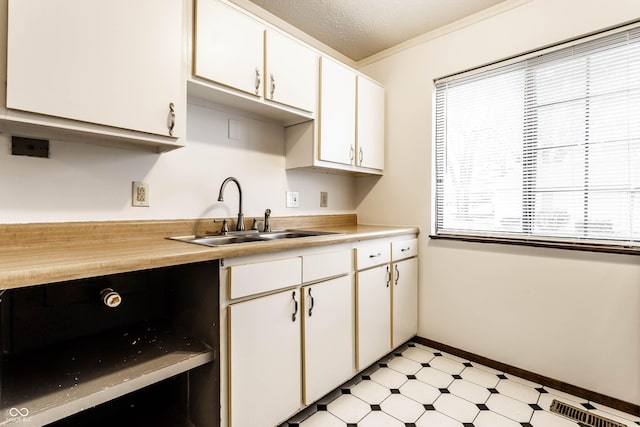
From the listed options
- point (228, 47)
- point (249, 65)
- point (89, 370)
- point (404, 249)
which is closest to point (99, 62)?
point (228, 47)

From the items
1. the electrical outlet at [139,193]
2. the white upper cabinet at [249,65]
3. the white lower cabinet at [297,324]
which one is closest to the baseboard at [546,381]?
the white lower cabinet at [297,324]

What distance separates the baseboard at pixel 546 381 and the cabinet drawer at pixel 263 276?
148 centimetres

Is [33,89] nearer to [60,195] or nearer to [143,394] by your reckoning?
[60,195]

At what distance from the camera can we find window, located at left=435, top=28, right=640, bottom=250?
1.71m

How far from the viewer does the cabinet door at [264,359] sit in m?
1.28

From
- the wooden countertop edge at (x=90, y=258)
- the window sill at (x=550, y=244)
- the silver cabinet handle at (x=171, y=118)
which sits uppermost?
the silver cabinet handle at (x=171, y=118)

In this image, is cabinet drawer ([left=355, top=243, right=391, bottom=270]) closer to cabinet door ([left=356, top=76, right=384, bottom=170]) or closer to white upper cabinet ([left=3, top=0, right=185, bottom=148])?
cabinet door ([left=356, top=76, right=384, bottom=170])

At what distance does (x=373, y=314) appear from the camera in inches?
78.5

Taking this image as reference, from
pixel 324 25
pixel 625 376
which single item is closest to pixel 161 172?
pixel 324 25

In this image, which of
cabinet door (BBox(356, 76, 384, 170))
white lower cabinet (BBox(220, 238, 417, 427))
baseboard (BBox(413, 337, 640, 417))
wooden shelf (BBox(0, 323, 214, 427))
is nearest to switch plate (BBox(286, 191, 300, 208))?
cabinet door (BBox(356, 76, 384, 170))

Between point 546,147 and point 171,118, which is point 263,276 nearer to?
point 171,118

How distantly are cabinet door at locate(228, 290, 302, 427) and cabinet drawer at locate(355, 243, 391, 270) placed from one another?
52cm

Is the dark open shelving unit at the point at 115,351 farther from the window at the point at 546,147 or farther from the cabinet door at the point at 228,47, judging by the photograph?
the window at the point at 546,147

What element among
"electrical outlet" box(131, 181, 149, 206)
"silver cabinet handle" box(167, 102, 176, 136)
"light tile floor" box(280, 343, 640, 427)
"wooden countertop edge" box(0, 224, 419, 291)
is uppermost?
"silver cabinet handle" box(167, 102, 176, 136)
